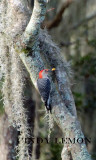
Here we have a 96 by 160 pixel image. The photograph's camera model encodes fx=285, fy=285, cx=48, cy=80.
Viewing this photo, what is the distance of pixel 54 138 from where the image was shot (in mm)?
4137

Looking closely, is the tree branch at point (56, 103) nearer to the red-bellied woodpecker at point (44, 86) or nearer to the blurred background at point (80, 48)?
the red-bellied woodpecker at point (44, 86)

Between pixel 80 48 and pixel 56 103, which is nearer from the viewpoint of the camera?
pixel 56 103

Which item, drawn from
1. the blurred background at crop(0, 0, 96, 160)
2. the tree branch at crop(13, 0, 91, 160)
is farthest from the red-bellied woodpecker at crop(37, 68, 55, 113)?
the blurred background at crop(0, 0, 96, 160)

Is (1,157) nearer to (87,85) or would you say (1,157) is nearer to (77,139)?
(77,139)

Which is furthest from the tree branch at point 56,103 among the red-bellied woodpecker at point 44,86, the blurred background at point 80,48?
the blurred background at point 80,48

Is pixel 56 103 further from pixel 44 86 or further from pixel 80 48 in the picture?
pixel 80 48

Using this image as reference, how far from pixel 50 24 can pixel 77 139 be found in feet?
9.34

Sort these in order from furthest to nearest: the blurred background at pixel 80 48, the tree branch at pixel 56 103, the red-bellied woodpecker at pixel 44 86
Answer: the blurred background at pixel 80 48
the red-bellied woodpecker at pixel 44 86
the tree branch at pixel 56 103

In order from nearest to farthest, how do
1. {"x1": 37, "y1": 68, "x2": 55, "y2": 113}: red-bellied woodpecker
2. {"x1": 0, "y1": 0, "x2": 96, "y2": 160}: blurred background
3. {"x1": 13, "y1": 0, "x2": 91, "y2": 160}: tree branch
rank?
1. {"x1": 13, "y1": 0, "x2": 91, "y2": 160}: tree branch
2. {"x1": 37, "y1": 68, "x2": 55, "y2": 113}: red-bellied woodpecker
3. {"x1": 0, "y1": 0, "x2": 96, "y2": 160}: blurred background

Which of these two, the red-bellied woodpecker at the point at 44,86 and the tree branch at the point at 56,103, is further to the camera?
the red-bellied woodpecker at the point at 44,86

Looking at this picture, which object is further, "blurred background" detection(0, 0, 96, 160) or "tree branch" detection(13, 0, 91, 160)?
"blurred background" detection(0, 0, 96, 160)

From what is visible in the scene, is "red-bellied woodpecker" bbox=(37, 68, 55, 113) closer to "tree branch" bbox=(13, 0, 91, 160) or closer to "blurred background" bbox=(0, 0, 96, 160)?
"tree branch" bbox=(13, 0, 91, 160)

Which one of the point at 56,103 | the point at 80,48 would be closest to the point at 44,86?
the point at 56,103

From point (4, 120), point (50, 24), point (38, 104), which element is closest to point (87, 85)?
point (50, 24)
